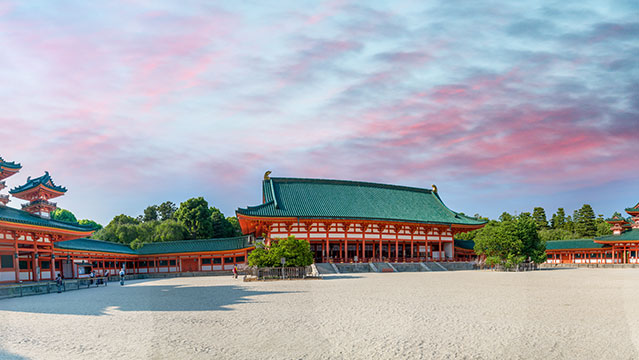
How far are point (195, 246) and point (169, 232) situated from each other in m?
17.3

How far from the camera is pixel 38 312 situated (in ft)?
52.4

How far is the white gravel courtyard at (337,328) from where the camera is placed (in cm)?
901

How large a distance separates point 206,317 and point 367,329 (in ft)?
16.5

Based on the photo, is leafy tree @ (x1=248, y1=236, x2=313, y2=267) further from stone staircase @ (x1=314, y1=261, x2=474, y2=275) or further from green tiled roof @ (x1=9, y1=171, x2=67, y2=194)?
green tiled roof @ (x1=9, y1=171, x2=67, y2=194)

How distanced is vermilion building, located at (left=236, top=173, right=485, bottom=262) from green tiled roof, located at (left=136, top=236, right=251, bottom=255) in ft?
6.76

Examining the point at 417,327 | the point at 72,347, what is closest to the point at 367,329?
the point at 417,327

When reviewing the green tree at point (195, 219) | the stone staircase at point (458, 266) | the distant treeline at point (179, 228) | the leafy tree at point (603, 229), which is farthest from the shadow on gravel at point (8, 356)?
the leafy tree at point (603, 229)

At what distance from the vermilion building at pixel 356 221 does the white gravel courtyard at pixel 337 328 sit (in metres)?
26.5

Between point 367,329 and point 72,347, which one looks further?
point 367,329

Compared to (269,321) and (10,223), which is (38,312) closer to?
(269,321)

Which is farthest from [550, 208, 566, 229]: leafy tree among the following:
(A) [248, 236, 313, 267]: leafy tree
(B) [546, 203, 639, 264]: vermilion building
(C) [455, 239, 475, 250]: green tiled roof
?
(A) [248, 236, 313, 267]: leafy tree

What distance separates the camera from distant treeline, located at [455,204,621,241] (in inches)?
3000

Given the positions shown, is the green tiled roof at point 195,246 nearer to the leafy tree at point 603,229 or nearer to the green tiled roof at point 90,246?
the green tiled roof at point 90,246

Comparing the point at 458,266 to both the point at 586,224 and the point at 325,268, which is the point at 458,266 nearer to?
the point at 325,268
